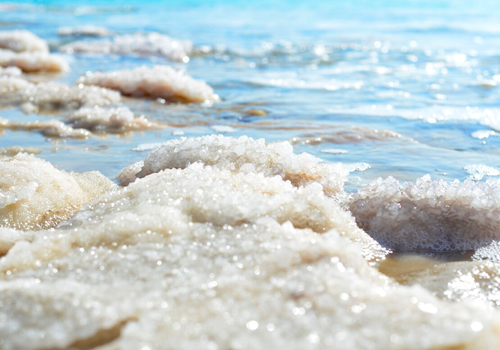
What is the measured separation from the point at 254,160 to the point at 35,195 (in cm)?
103

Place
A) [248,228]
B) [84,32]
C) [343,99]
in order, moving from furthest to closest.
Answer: [84,32] < [343,99] < [248,228]

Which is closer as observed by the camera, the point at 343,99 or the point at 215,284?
the point at 215,284

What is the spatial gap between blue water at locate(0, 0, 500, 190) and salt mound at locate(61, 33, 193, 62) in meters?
0.40

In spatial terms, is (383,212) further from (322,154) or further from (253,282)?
(322,154)

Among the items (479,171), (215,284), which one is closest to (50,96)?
(479,171)

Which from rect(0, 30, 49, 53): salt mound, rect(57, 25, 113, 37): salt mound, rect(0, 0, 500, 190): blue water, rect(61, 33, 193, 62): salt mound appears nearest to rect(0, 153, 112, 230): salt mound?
rect(0, 0, 500, 190): blue water

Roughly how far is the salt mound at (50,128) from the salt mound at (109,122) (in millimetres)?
122

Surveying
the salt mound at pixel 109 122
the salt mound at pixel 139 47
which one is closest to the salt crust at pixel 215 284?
the salt mound at pixel 109 122

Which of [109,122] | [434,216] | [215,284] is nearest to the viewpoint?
[215,284]

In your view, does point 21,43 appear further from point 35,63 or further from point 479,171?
point 479,171

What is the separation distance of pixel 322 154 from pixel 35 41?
695 cm

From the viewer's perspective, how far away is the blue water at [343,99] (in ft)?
11.5

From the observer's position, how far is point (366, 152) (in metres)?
3.57

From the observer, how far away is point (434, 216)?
7.40 ft
